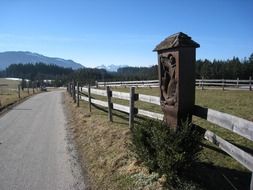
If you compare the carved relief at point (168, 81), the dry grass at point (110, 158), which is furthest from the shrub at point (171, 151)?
the carved relief at point (168, 81)

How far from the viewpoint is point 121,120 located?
11.2m

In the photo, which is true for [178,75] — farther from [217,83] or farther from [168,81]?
[217,83]

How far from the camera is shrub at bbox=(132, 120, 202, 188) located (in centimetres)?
481

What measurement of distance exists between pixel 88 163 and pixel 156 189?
2678mm

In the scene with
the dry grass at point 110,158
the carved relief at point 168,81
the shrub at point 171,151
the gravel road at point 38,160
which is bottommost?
the gravel road at point 38,160

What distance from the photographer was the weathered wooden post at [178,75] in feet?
18.0

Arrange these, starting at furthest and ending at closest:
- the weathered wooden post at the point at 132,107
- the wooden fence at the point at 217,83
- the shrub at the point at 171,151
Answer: the wooden fence at the point at 217,83
the weathered wooden post at the point at 132,107
the shrub at the point at 171,151

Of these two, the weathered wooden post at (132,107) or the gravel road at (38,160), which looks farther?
the weathered wooden post at (132,107)

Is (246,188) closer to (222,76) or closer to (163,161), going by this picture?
(163,161)

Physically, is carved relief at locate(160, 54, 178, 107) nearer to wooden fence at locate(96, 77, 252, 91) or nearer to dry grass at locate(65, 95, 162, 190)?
dry grass at locate(65, 95, 162, 190)

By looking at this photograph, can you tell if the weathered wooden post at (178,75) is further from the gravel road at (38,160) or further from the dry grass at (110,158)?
the gravel road at (38,160)

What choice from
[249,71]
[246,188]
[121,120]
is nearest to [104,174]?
[246,188]

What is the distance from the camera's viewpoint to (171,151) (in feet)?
16.1

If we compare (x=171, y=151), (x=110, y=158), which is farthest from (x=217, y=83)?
(x=171, y=151)
